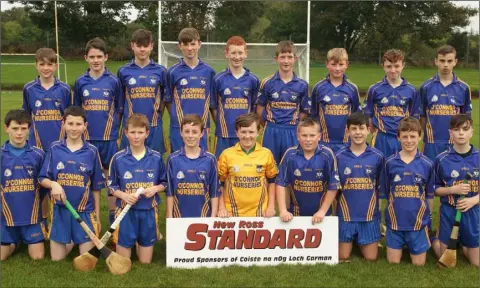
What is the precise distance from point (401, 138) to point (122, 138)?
2.80m

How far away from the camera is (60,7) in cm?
2744

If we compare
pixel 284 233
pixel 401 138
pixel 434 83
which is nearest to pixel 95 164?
pixel 284 233

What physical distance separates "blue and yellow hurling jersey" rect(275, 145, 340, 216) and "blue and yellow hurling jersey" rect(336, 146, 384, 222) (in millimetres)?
→ 109

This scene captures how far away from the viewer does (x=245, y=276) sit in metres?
3.95

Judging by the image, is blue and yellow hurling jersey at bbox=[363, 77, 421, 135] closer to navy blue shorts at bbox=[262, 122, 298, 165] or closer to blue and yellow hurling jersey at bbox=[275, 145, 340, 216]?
navy blue shorts at bbox=[262, 122, 298, 165]

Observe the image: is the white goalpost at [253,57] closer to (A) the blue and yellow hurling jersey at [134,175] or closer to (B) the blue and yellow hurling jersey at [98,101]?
(B) the blue and yellow hurling jersey at [98,101]

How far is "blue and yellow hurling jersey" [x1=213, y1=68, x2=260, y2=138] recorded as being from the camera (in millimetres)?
5195

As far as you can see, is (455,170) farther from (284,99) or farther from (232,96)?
(232,96)

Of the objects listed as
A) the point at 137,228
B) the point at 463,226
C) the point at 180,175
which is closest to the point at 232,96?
the point at 180,175

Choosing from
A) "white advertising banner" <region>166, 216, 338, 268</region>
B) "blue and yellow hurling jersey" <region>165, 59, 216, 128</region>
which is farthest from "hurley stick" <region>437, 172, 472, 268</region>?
"blue and yellow hurling jersey" <region>165, 59, 216, 128</region>

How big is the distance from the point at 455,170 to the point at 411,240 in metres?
0.71

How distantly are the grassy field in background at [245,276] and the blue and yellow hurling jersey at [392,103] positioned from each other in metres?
1.49

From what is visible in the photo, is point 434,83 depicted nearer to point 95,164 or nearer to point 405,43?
point 95,164

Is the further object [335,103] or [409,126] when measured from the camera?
[335,103]
